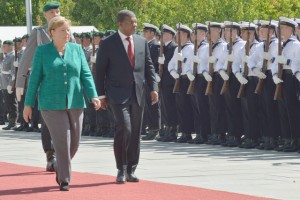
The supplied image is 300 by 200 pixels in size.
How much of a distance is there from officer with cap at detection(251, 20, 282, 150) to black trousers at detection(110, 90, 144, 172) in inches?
187

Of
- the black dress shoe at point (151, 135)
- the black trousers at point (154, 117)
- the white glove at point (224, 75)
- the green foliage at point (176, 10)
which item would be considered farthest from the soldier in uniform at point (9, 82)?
the green foliage at point (176, 10)

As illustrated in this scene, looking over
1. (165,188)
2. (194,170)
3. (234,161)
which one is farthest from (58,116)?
(234,161)

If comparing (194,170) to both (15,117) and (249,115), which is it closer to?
(249,115)

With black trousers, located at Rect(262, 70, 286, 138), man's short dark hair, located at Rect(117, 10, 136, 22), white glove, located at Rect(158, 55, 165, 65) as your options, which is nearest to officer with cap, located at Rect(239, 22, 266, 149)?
black trousers, located at Rect(262, 70, 286, 138)

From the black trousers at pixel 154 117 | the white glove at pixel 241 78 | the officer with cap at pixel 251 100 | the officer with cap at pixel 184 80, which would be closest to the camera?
the officer with cap at pixel 251 100

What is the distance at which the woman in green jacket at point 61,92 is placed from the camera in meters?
12.6

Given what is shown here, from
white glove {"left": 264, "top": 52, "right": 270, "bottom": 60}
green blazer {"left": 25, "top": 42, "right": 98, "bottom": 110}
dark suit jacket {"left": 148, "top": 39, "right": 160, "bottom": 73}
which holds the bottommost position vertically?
green blazer {"left": 25, "top": 42, "right": 98, "bottom": 110}

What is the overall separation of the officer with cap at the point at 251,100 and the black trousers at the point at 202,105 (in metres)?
1.18

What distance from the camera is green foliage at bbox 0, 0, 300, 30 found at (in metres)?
44.7

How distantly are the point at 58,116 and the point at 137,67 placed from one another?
1370 millimetres

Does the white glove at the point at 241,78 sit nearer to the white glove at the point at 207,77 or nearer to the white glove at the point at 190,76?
the white glove at the point at 207,77

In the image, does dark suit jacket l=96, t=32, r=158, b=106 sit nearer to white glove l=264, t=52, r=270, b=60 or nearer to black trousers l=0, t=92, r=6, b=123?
white glove l=264, t=52, r=270, b=60

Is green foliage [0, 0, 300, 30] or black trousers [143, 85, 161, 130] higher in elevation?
green foliage [0, 0, 300, 30]

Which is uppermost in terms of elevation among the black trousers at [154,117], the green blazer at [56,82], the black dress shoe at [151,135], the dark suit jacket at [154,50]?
the dark suit jacket at [154,50]
